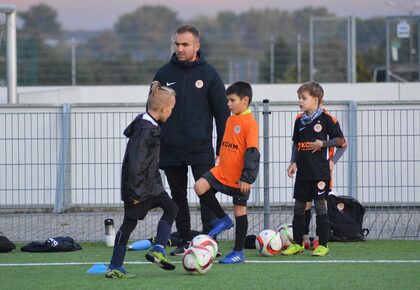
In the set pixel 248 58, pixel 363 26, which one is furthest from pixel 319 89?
pixel 363 26

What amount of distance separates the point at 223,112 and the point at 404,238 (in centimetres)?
250

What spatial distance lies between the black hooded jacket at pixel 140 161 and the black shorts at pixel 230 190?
3.74 ft

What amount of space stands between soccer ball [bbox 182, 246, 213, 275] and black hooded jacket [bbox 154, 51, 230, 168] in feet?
5.14

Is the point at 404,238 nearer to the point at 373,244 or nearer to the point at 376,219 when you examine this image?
the point at 373,244

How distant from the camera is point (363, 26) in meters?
34.6

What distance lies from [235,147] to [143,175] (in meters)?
1.37

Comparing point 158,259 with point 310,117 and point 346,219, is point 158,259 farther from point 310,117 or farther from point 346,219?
point 346,219

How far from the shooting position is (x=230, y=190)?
31.3ft

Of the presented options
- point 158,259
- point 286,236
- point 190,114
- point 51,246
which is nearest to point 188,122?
point 190,114

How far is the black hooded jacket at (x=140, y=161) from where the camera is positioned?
27.5ft


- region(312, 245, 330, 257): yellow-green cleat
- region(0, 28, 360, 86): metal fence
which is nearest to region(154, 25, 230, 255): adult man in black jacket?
region(312, 245, 330, 257): yellow-green cleat

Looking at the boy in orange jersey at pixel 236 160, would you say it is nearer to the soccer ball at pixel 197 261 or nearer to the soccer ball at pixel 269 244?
the soccer ball at pixel 269 244

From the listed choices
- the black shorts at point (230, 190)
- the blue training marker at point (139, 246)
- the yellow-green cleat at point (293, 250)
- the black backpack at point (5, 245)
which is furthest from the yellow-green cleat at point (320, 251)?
→ the black backpack at point (5, 245)

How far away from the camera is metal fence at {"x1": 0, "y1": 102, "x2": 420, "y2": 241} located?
12.1 metres
